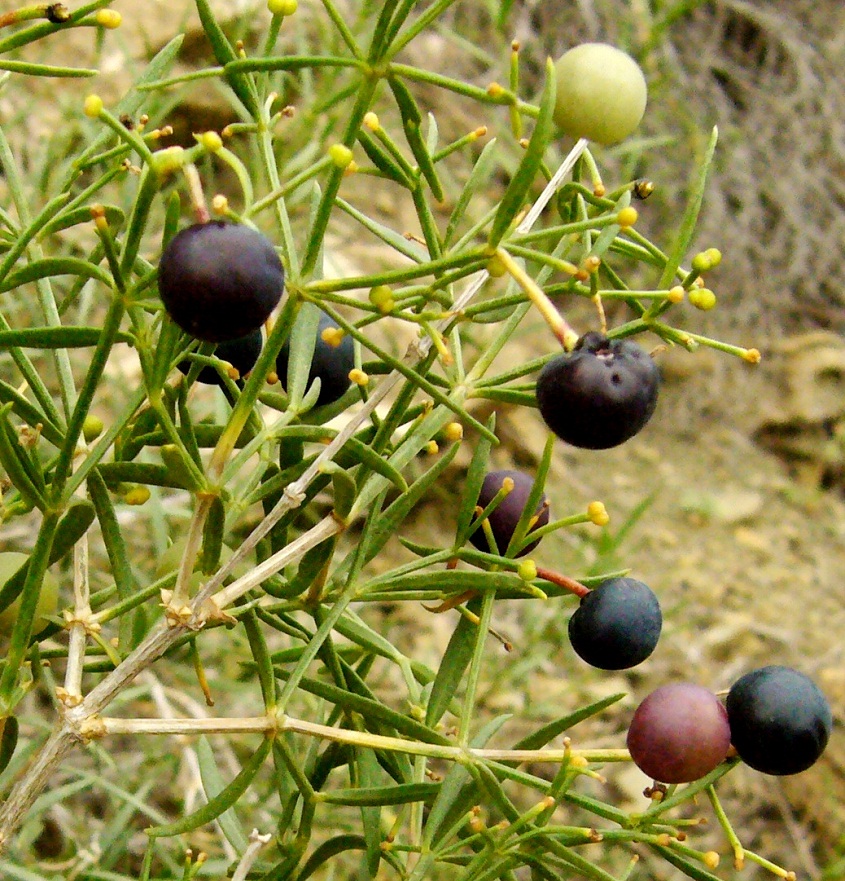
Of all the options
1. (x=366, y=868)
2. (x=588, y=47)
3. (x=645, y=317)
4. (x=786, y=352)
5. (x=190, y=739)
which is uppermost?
(x=588, y=47)

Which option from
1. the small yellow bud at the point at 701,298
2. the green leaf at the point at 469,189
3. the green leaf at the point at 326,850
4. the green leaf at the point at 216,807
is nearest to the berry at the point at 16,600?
the green leaf at the point at 216,807

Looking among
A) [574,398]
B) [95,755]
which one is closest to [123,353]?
[95,755]

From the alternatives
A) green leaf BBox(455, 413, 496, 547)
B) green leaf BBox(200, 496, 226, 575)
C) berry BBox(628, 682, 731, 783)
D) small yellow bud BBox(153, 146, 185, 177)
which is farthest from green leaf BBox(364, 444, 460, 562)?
small yellow bud BBox(153, 146, 185, 177)

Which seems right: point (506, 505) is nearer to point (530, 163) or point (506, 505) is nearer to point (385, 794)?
point (385, 794)

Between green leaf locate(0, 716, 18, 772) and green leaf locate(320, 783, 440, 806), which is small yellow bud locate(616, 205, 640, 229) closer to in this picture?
green leaf locate(320, 783, 440, 806)

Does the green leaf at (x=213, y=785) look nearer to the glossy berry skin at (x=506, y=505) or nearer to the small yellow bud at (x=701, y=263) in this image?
the glossy berry skin at (x=506, y=505)

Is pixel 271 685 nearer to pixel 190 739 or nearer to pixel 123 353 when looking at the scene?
pixel 190 739

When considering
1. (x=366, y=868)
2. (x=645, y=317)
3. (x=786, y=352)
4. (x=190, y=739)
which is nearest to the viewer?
(x=645, y=317)
